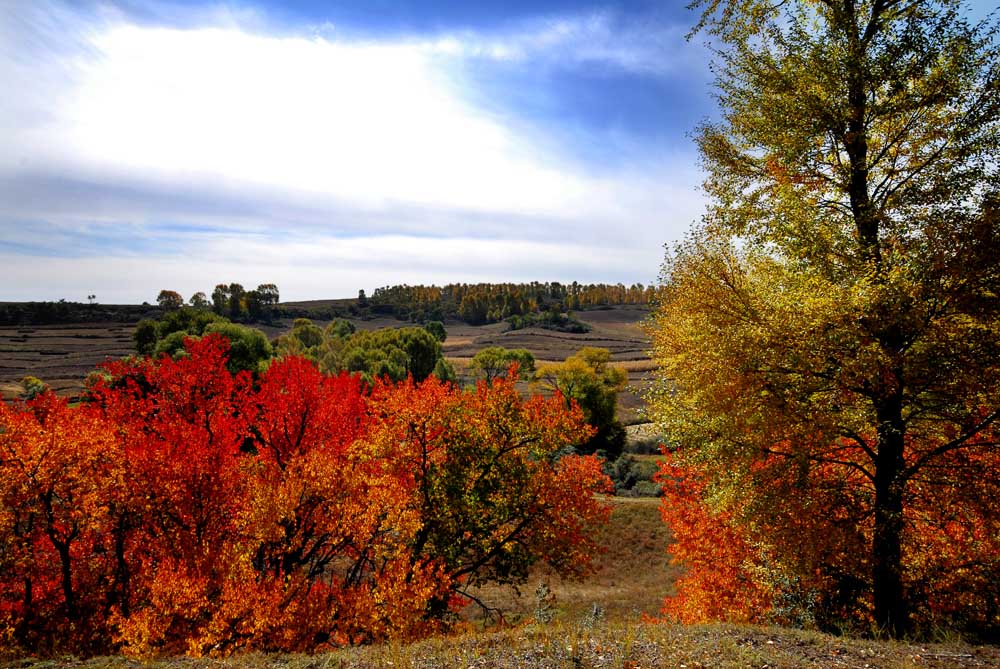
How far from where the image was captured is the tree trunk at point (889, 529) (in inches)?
425

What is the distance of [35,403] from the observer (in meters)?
20.5

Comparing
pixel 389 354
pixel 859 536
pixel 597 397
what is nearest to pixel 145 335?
pixel 389 354

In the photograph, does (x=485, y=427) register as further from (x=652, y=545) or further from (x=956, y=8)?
(x=652, y=545)

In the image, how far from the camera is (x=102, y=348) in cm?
14350

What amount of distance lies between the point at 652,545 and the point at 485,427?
76.2 ft

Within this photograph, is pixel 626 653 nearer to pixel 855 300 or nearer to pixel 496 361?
pixel 855 300

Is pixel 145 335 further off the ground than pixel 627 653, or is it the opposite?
pixel 145 335

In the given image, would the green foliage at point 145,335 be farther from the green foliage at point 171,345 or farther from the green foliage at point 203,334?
the green foliage at point 171,345

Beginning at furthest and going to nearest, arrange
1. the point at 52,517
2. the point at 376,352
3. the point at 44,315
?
the point at 44,315 < the point at 376,352 < the point at 52,517

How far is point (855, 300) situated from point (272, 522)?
57.5 ft

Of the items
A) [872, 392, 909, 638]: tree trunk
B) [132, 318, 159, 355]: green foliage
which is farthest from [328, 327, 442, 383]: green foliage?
[872, 392, 909, 638]: tree trunk

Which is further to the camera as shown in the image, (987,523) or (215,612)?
(215,612)

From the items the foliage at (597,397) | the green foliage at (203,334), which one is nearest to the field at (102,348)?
the foliage at (597,397)

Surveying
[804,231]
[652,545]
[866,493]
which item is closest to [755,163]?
[804,231]
